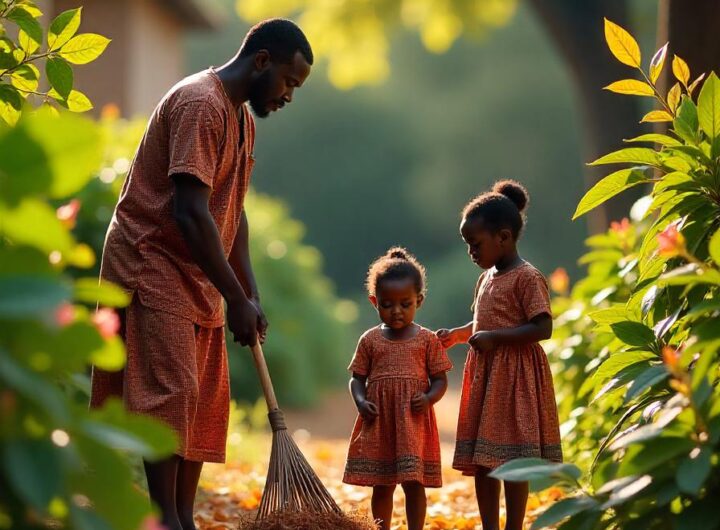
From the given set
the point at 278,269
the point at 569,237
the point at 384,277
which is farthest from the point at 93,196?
the point at 569,237

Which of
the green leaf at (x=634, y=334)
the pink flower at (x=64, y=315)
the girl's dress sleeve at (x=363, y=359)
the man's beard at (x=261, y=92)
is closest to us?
the pink flower at (x=64, y=315)

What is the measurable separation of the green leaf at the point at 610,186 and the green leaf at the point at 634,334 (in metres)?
0.35

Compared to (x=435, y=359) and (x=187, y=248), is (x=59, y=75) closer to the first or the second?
(x=187, y=248)

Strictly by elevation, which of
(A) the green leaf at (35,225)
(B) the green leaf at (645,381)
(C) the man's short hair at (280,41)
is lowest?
(A) the green leaf at (35,225)

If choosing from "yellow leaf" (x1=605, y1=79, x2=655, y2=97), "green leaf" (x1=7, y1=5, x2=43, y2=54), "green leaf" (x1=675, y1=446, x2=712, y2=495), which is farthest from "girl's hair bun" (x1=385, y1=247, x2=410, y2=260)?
"green leaf" (x1=675, y1=446, x2=712, y2=495)

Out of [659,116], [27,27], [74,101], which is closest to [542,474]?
[659,116]

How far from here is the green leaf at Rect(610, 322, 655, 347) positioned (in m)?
2.96

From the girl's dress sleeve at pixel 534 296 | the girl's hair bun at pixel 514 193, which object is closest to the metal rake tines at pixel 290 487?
the girl's dress sleeve at pixel 534 296

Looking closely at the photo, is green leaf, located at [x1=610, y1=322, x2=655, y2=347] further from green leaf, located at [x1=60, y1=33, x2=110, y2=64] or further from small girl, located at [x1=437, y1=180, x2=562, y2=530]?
green leaf, located at [x1=60, y1=33, x2=110, y2=64]

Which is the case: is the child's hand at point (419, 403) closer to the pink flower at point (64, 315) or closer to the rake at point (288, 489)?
the rake at point (288, 489)

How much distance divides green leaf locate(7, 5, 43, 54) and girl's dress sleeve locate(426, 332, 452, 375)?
5.64 feet

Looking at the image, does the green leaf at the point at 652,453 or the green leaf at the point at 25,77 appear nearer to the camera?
the green leaf at the point at 652,453

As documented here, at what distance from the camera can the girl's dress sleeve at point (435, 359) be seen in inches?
153

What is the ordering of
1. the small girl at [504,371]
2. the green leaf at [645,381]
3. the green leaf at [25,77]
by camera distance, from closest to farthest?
the green leaf at [645,381]
the green leaf at [25,77]
the small girl at [504,371]
